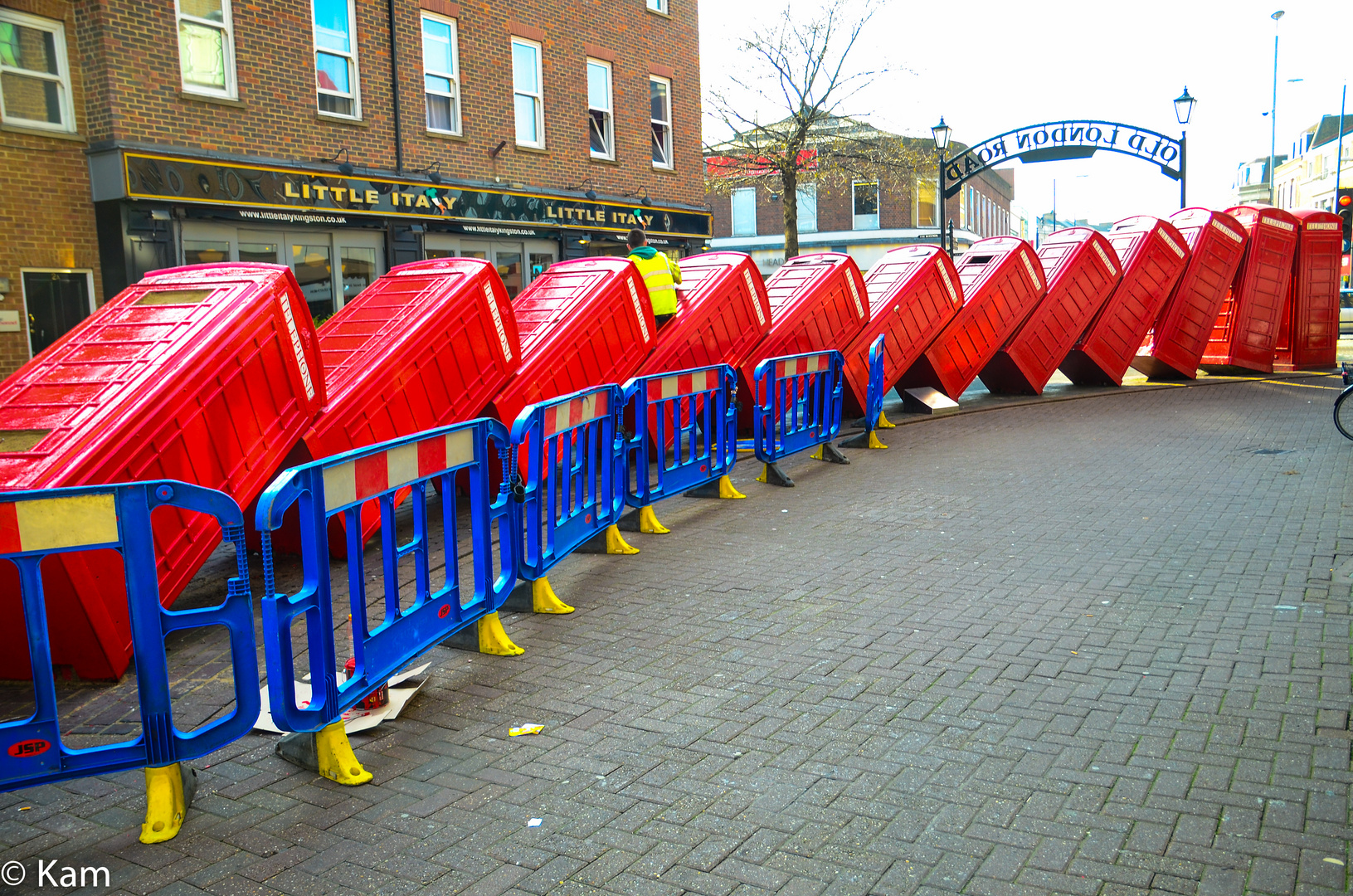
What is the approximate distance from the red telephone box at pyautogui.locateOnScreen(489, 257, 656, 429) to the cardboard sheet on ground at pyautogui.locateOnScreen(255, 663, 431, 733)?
4.58 meters

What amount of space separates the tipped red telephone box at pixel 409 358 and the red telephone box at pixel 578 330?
0.92 feet

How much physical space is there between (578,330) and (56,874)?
7339mm

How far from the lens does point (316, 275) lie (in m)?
16.2

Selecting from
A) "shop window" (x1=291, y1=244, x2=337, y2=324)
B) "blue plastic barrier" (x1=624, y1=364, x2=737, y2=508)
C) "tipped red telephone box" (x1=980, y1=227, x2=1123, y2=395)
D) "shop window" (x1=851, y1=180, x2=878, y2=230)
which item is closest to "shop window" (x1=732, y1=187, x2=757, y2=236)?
"shop window" (x1=851, y1=180, x2=878, y2=230)

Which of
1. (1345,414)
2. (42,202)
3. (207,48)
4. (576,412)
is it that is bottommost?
(1345,414)

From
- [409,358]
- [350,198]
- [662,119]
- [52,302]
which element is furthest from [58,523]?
[662,119]

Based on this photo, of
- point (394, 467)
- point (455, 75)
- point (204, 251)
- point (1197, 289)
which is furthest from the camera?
point (1197, 289)

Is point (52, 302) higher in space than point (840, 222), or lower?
lower

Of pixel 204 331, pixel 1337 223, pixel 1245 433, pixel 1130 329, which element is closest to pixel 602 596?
pixel 204 331

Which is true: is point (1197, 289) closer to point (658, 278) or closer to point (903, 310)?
point (903, 310)

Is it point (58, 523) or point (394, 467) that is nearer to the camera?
point (58, 523)

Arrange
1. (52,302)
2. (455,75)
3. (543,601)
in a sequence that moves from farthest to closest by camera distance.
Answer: (455,75), (52,302), (543,601)

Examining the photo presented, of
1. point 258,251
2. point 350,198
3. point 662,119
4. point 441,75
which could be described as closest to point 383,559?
point 258,251

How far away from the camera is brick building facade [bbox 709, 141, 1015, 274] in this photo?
46.0 metres
